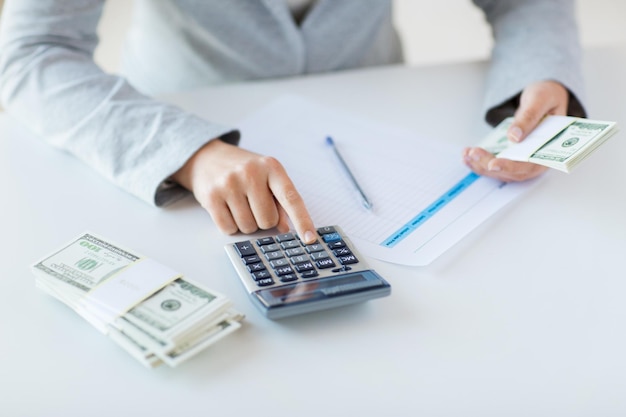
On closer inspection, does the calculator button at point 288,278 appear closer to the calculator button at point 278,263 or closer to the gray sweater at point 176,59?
the calculator button at point 278,263

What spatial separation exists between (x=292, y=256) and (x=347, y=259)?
0.05 meters

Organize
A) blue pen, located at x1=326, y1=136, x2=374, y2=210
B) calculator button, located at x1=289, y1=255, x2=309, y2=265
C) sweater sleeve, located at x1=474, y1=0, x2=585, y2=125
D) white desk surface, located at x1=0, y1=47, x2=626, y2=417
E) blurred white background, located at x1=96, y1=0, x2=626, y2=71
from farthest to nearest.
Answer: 1. blurred white background, located at x1=96, y1=0, x2=626, y2=71
2. sweater sleeve, located at x1=474, y1=0, x2=585, y2=125
3. blue pen, located at x1=326, y1=136, x2=374, y2=210
4. calculator button, located at x1=289, y1=255, x2=309, y2=265
5. white desk surface, located at x1=0, y1=47, x2=626, y2=417

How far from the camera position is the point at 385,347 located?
57 cm

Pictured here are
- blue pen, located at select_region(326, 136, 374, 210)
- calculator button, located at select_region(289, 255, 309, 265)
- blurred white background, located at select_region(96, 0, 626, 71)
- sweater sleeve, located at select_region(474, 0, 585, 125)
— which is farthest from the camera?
blurred white background, located at select_region(96, 0, 626, 71)

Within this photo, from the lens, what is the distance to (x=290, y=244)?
0.66 metres

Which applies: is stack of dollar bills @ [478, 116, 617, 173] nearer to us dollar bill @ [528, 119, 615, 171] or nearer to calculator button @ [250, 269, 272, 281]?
us dollar bill @ [528, 119, 615, 171]

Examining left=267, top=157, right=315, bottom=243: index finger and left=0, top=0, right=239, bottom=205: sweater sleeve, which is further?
left=0, top=0, right=239, bottom=205: sweater sleeve

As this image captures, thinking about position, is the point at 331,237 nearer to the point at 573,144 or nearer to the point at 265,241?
the point at 265,241

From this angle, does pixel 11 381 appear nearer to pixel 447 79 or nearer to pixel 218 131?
pixel 218 131

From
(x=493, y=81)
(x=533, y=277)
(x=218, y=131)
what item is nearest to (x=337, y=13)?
(x=493, y=81)

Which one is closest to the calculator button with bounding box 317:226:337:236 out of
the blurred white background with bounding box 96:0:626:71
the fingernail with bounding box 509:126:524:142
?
the fingernail with bounding box 509:126:524:142

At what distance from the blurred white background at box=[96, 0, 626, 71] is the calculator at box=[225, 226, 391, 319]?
5.28 feet

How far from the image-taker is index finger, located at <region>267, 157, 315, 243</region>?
26.6 inches

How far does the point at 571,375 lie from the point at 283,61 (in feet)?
2.21
